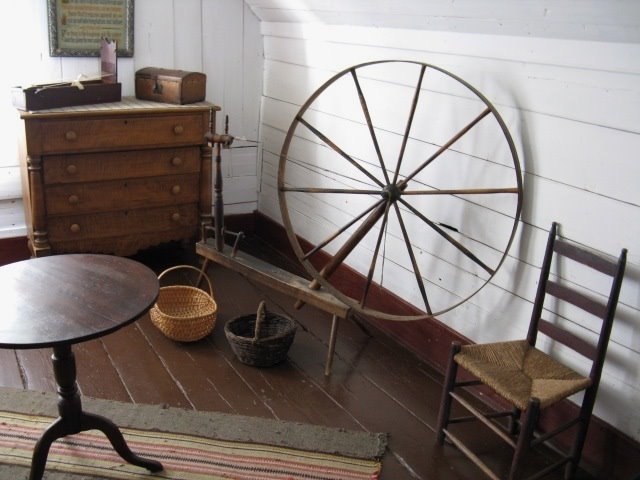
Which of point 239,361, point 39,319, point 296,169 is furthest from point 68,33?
point 39,319

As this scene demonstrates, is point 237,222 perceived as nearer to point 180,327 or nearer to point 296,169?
point 296,169

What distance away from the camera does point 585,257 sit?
2.04 metres

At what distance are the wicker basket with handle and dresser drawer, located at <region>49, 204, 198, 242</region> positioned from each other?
47cm

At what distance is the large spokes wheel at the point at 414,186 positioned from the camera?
2402 mm

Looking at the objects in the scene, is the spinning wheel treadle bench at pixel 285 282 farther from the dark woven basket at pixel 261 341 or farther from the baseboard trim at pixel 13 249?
the baseboard trim at pixel 13 249

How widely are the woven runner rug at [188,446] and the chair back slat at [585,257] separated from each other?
87 cm

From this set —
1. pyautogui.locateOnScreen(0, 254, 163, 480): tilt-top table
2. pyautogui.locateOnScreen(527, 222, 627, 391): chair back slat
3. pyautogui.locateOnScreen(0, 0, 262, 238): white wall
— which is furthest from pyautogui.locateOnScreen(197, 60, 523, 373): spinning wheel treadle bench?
pyautogui.locateOnScreen(0, 254, 163, 480): tilt-top table

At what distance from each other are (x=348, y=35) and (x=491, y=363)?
1715 millimetres

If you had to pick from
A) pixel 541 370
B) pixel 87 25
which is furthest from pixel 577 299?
pixel 87 25

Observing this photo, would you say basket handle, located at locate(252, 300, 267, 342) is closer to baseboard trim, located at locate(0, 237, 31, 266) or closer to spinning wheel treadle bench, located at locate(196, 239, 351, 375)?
spinning wheel treadle bench, located at locate(196, 239, 351, 375)

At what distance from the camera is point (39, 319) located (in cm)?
Result: 165

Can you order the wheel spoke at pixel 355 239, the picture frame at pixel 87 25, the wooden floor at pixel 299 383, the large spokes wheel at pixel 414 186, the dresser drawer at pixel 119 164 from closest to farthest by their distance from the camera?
the wooden floor at pixel 299 383, the large spokes wheel at pixel 414 186, the wheel spoke at pixel 355 239, the dresser drawer at pixel 119 164, the picture frame at pixel 87 25

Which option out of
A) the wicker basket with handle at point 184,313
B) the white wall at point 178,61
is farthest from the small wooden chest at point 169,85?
the wicker basket with handle at point 184,313

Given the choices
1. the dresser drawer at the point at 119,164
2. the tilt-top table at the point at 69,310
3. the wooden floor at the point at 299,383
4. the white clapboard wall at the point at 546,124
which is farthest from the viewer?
the dresser drawer at the point at 119,164
